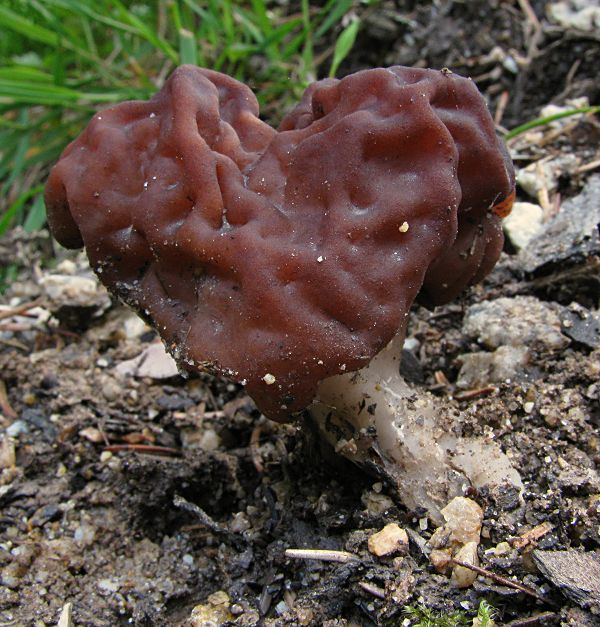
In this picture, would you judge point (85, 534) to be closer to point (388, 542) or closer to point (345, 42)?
point (388, 542)

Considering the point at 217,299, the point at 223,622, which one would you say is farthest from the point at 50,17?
the point at 223,622

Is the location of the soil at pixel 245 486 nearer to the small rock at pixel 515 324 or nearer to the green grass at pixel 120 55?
the small rock at pixel 515 324

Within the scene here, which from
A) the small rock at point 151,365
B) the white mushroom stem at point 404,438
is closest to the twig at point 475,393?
the white mushroom stem at point 404,438

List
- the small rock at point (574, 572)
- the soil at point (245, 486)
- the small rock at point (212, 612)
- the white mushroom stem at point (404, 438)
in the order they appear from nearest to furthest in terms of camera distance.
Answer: the small rock at point (574, 572) → the soil at point (245, 486) → the small rock at point (212, 612) → the white mushroom stem at point (404, 438)

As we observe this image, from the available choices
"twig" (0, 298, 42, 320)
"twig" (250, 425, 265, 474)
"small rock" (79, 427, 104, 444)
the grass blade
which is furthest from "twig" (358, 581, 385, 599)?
the grass blade

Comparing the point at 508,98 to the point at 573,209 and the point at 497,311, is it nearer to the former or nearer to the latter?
the point at 573,209

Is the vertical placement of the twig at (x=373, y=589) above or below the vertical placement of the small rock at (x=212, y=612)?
above
